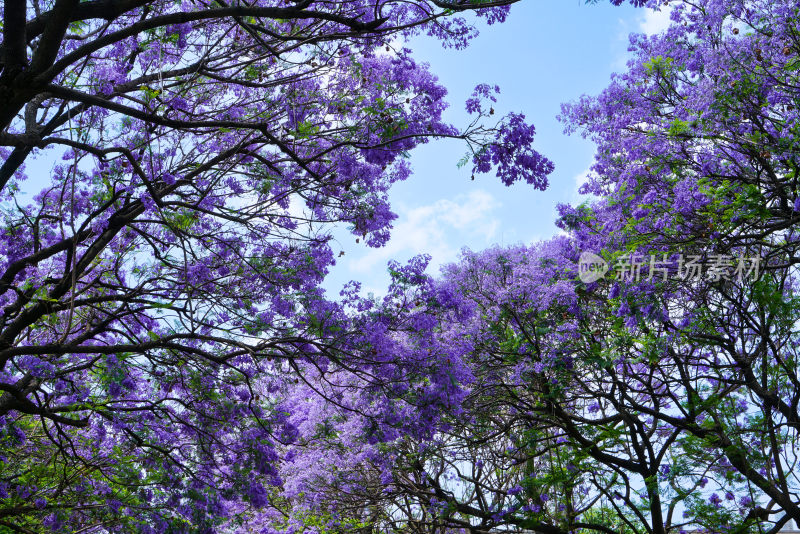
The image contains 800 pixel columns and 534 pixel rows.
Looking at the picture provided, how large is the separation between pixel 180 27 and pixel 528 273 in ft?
16.5

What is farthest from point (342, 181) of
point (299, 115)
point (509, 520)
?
point (509, 520)

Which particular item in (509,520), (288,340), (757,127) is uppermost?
(757,127)

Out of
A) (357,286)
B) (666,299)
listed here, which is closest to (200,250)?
(357,286)

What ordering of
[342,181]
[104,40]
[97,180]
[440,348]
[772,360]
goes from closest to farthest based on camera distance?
1. [104,40]
2. [342,181]
3. [97,180]
4. [440,348]
5. [772,360]

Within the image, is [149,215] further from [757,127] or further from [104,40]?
[757,127]

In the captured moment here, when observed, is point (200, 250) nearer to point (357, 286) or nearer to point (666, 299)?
point (357, 286)

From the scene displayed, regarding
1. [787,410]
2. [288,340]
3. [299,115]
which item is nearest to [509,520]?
[787,410]

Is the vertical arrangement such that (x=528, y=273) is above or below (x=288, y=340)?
above

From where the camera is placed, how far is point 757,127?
22.0ft

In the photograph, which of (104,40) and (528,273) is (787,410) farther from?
(104,40)

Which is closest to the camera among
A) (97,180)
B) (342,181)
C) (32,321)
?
(32,321)

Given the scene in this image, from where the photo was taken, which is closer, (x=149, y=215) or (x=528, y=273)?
(x=149, y=215)

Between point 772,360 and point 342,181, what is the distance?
5.73m

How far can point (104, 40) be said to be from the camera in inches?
153
